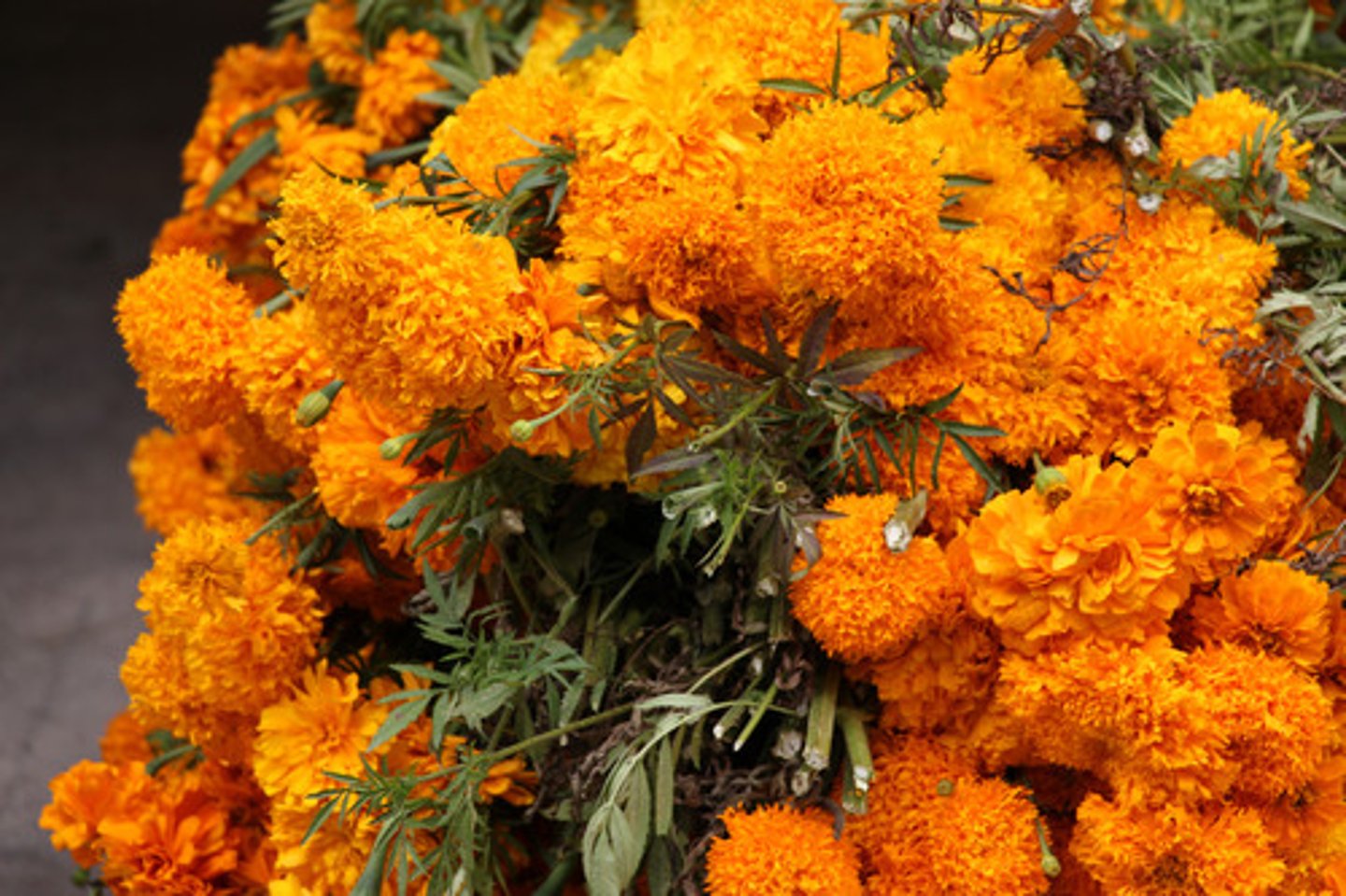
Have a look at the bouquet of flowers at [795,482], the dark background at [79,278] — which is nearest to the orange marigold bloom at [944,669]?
the bouquet of flowers at [795,482]

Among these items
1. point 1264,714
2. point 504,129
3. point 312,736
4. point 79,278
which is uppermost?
point 504,129

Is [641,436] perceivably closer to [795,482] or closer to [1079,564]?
[795,482]

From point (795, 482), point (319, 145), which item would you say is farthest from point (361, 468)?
point (319, 145)

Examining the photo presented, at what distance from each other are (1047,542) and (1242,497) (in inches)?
5.1

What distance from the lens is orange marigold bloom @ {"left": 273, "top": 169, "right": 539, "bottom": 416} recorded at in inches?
33.4

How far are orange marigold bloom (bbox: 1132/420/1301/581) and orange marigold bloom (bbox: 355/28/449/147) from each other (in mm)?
824

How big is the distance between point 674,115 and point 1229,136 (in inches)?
16.0

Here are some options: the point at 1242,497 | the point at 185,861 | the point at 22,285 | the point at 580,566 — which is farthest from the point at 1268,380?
the point at 22,285

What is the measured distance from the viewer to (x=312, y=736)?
1.07 metres

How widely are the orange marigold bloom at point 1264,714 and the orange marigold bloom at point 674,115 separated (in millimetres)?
444

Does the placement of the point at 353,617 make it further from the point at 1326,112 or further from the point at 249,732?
the point at 1326,112

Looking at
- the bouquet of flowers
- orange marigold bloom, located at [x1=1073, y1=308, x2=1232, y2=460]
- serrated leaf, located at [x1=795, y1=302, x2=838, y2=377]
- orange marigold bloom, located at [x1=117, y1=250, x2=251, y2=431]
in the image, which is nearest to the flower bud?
the bouquet of flowers

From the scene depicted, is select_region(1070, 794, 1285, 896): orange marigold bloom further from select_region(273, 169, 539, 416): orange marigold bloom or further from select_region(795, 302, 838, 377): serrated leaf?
select_region(273, 169, 539, 416): orange marigold bloom

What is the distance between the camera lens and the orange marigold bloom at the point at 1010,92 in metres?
1.07
